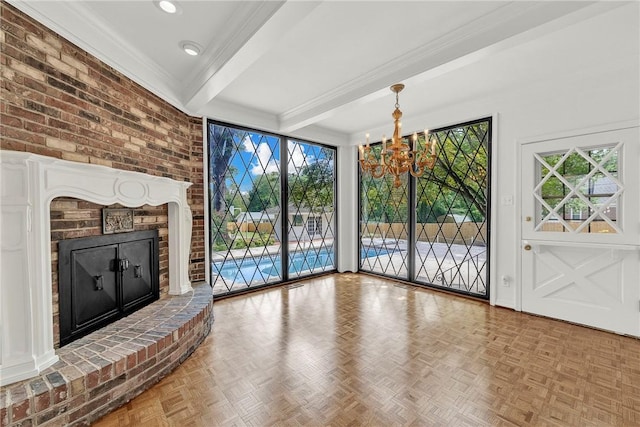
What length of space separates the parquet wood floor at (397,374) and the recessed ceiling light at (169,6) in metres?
2.59

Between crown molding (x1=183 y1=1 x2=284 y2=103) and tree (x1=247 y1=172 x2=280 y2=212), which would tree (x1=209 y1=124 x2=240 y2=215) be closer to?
tree (x1=247 y1=172 x2=280 y2=212)

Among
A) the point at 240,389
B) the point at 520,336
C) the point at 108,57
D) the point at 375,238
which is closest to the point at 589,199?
the point at 520,336

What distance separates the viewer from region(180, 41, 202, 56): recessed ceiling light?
2281 mm

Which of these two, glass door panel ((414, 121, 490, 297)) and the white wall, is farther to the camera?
glass door panel ((414, 121, 490, 297))

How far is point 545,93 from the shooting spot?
3096mm

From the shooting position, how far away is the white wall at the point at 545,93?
7.48 ft

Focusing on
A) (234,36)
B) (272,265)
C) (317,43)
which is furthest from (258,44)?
(272,265)

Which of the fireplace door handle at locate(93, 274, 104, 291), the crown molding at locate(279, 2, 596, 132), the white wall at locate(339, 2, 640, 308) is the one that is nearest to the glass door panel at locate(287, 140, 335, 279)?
the crown molding at locate(279, 2, 596, 132)

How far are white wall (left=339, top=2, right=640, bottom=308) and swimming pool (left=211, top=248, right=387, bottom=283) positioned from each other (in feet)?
6.72

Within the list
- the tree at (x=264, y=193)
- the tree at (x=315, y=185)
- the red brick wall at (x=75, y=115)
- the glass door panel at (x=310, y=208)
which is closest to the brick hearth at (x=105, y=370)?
the red brick wall at (x=75, y=115)

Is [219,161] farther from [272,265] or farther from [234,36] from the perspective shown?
[234,36]

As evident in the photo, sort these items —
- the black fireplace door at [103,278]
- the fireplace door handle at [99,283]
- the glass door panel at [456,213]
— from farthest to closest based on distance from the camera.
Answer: the glass door panel at [456,213], the fireplace door handle at [99,283], the black fireplace door at [103,278]

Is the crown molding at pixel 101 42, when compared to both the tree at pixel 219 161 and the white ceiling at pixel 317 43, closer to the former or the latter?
the white ceiling at pixel 317 43

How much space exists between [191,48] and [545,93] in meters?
3.64
